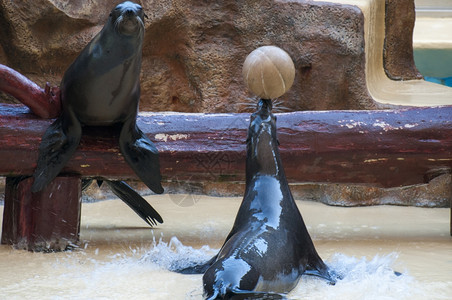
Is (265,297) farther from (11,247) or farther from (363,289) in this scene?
(11,247)

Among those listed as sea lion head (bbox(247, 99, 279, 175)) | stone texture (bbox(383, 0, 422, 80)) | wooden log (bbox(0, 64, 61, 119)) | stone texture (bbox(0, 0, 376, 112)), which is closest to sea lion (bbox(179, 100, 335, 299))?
sea lion head (bbox(247, 99, 279, 175))

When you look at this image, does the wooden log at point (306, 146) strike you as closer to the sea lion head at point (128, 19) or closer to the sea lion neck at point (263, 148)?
the sea lion head at point (128, 19)

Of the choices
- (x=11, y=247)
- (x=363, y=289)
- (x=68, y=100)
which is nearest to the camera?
(x=363, y=289)

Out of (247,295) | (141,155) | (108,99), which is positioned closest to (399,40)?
(141,155)

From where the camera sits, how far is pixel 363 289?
2582 mm

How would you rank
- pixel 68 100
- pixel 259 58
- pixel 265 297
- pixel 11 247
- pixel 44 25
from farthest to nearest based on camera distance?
1. pixel 44 25
2. pixel 11 247
3. pixel 68 100
4. pixel 259 58
5. pixel 265 297

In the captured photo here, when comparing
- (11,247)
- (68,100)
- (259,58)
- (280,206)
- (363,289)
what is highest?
(259,58)

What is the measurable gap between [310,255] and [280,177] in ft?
1.17

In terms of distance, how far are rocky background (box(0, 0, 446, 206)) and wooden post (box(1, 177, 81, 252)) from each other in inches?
91.6

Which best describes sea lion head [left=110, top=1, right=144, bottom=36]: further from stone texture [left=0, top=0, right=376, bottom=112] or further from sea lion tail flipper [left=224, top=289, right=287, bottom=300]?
stone texture [left=0, top=0, right=376, bottom=112]

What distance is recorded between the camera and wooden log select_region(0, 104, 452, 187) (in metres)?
3.63

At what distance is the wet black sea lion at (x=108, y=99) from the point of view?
3.20m

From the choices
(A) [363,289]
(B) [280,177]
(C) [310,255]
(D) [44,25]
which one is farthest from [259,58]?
(D) [44,25]

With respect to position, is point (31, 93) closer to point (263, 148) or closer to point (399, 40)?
point (263, 148)
